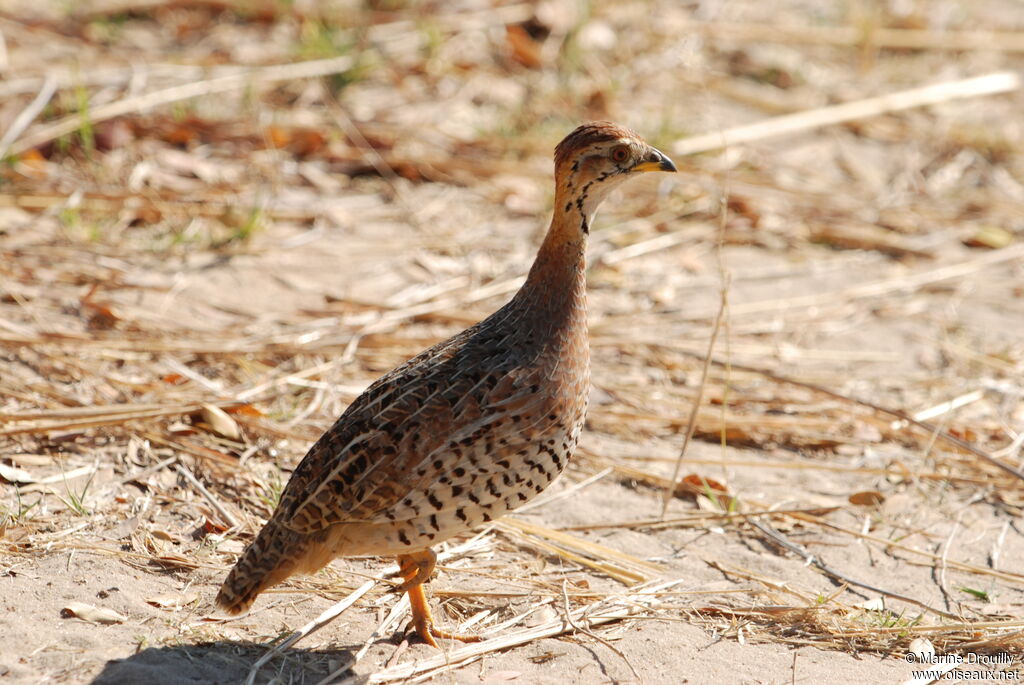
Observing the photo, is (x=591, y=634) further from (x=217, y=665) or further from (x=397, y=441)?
(x=217, y=665)

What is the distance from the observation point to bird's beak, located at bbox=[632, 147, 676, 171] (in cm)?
415

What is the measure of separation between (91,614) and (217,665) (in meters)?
0.49

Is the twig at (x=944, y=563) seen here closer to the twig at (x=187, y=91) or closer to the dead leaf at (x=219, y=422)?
the dead leaf at (x=219, y=422)

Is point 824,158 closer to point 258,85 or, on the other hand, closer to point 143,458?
point 258,85

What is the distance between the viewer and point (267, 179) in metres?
7.62

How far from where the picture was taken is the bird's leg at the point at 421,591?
3982 millimetres

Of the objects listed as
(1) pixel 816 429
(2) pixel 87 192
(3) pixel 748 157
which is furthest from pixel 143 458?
(3) pixel 748 157

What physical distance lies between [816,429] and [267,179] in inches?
156

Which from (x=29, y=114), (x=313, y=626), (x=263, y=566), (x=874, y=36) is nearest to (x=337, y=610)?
(x=313, y=626)

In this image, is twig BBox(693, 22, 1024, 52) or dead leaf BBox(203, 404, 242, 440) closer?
dead leaf BBox(203, 404, 242, 440)

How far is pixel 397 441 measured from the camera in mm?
3756

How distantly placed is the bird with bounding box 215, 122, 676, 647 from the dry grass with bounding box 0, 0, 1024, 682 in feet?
1.18

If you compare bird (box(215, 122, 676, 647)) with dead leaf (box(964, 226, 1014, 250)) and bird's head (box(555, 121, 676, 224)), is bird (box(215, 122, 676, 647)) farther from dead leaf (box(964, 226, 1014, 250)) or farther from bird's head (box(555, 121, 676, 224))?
dead leaf (box(964, 226, 1014, 250))

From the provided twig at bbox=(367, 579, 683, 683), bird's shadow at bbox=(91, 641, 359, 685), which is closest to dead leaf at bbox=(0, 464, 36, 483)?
bird's shadow at bbox=(91, 641, 359, 685)
